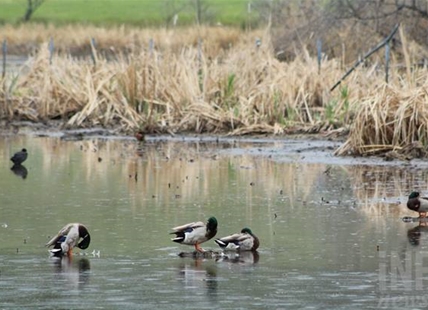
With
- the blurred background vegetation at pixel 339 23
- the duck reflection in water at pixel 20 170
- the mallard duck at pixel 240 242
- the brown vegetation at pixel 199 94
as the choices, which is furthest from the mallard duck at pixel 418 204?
the blurred background vegetation at pixel 339 23

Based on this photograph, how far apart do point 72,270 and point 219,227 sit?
2.64 metres

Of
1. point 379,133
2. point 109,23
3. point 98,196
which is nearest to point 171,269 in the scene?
point 98,196

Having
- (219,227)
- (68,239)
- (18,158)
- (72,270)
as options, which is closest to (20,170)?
(18,158)

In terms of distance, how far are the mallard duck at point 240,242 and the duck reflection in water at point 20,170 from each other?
7104mm

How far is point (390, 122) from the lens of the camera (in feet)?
67.3

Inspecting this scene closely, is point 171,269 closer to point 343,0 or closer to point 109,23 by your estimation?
point 343,0

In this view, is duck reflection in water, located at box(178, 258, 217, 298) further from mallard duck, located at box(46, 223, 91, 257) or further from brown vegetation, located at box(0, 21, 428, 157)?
brown vegetation, located at box(0, 21, 428, 157)

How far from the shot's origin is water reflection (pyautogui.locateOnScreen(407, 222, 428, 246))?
1330cm

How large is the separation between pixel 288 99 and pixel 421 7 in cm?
858

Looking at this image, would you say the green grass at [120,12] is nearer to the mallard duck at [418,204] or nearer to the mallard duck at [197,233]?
the mallard duck at [418,204]

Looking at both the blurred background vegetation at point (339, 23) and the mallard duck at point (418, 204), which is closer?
the mallard duck at point (418, 204)

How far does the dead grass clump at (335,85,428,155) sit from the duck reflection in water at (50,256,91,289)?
29.6 feet

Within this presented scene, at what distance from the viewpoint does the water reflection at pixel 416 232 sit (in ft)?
43.6

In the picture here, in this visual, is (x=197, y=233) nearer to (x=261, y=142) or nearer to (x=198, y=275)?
(x=198, y=275)
